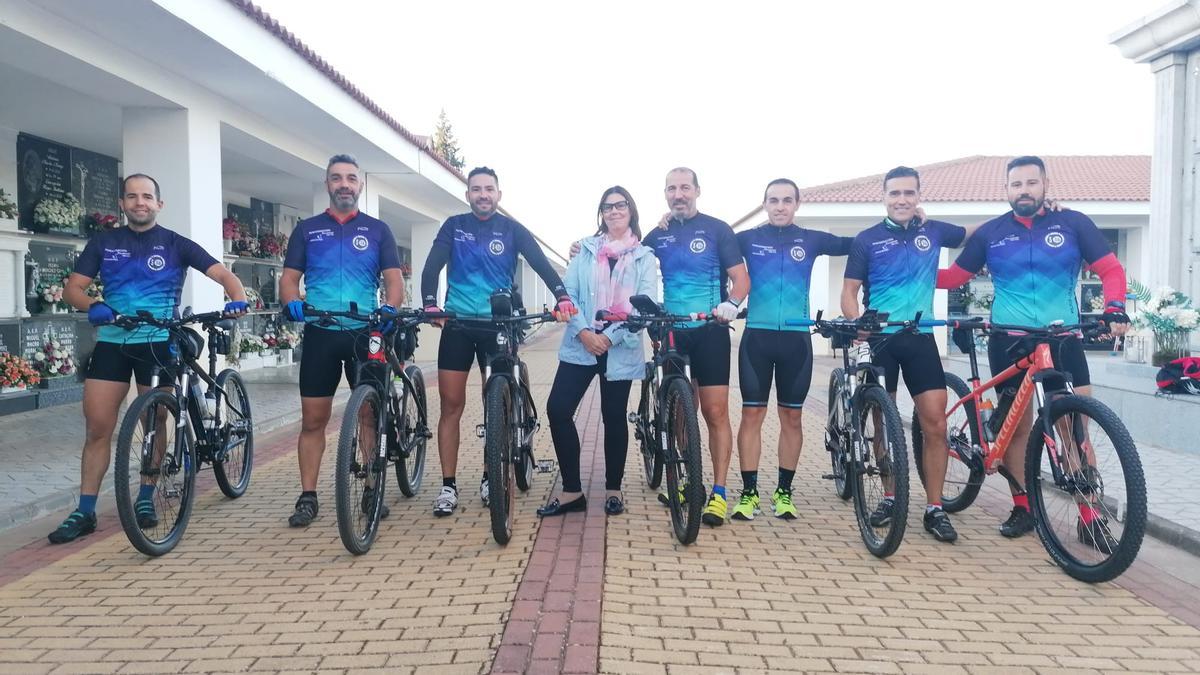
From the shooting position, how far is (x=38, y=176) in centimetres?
1075

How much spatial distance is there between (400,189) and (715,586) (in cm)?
1395

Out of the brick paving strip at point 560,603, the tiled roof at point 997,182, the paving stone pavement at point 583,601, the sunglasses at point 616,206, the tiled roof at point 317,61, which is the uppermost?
the tiled roof at point 997,182

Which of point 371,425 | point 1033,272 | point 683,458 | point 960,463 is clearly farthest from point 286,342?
point 1033,272

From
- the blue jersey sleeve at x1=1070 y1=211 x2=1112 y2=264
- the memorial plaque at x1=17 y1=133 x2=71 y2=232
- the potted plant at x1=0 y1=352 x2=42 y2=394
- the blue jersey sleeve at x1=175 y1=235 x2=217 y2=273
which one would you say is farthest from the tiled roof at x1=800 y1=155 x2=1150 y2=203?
the blue jersey sleeve at x1=175 y1=235 x2=217 y2=273

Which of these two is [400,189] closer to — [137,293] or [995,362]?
[137,293]

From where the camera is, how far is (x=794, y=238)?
17.0ft

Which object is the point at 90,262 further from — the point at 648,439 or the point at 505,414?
the point at 648,439

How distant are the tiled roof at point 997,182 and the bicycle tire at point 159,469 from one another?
19.6 m

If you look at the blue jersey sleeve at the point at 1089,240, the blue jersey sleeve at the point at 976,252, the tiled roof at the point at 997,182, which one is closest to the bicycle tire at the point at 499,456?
the blue jersey sleeve at the point at 976,252

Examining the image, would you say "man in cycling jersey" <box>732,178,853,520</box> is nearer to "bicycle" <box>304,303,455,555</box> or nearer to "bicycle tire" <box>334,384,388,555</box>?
"bicycle" <box>304,303,455,555</box>

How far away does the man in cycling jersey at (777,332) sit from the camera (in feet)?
16.8

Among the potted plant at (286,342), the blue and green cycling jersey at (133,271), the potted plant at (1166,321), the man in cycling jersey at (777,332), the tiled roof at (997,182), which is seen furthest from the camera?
the tiled roof at (997,182)

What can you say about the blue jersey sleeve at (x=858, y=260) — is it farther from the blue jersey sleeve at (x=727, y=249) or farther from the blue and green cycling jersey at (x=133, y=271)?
the blue and green cycling jersey at (x=133, y=271)

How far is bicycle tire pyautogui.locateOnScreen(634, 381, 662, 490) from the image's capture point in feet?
17.5
